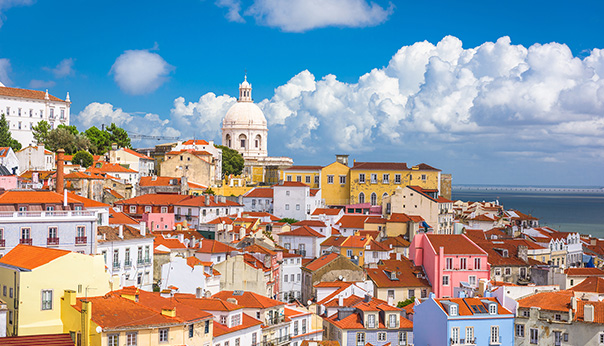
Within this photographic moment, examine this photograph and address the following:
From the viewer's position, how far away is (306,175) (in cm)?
8500

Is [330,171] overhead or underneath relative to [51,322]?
overhead

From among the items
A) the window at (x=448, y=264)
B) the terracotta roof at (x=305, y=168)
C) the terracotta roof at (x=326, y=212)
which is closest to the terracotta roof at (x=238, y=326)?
the window at (x=448, y=264)

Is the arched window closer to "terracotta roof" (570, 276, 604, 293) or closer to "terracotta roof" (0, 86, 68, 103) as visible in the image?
"terracotta roof" (0, 86, 68, 103)

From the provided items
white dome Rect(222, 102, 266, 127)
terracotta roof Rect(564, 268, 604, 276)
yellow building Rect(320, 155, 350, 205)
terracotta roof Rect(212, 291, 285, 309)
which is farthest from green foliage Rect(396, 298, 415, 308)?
white dome Rect(222, 102, 266, 127)

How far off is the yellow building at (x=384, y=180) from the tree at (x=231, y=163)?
21625 millimetres

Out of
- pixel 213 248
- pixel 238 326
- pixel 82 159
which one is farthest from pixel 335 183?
pixel 238 326

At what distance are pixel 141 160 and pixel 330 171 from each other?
73.0ft

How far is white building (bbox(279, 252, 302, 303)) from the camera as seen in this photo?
168ft

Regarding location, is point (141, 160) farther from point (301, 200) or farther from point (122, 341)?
point (122, 341)

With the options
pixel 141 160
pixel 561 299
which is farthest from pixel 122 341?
pixel 141 160

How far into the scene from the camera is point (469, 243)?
52812mm

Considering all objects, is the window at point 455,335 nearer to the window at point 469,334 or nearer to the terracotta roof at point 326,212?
the window at point 469,334

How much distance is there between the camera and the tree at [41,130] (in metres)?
92.8

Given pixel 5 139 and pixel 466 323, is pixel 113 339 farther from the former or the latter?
pixel 5 139
